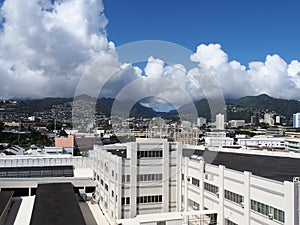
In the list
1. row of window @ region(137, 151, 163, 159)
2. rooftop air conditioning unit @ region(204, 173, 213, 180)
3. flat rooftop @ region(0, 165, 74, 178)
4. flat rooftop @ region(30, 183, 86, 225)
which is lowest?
flat rooftop @ region(30, 183, 86, 225)

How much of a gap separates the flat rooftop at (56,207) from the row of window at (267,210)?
9.27 metres

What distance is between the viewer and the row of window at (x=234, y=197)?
1509cm

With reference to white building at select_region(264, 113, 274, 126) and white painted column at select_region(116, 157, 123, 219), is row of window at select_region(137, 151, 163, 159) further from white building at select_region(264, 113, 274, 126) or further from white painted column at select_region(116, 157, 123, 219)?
white building at select_region(264, 113, 274, 126)

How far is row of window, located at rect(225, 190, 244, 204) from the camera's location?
15089 millimetres

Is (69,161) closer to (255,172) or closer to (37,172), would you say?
(37,172)

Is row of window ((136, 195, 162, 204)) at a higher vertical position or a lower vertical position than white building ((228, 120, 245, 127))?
lower

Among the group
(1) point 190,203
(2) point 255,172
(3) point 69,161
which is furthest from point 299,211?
(3) point 69,161

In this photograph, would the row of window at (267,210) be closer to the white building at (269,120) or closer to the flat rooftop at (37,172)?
the flat rooftop at (37,172)

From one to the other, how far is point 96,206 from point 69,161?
13.3 m

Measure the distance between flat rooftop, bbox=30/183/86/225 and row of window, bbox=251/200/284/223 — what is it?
9.27 meters

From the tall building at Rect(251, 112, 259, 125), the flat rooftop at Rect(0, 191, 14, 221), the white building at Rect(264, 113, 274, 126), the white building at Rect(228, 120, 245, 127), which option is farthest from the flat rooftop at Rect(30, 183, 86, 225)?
the white building at Rect(264, 113, 274, 126)

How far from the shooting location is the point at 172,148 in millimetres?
21594

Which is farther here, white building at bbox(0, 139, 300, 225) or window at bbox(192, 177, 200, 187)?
window at bbox(192, 177, 200, 187)

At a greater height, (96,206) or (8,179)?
(8,179)
